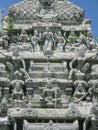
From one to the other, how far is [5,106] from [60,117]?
9.72ft

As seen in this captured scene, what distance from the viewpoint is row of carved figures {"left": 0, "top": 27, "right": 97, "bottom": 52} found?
32.2 m

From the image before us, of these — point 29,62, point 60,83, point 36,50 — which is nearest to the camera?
point 60,83

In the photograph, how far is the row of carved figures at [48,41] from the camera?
32.2 meters

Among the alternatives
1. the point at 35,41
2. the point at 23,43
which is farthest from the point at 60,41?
the point at 23,43

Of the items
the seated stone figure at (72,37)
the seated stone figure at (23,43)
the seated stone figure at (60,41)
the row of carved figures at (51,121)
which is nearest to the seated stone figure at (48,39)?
the seated stone figure at (60,41)

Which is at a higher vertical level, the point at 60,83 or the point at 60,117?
the point at 60,83

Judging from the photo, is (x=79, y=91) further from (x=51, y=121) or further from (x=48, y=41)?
(x=48, y=41)

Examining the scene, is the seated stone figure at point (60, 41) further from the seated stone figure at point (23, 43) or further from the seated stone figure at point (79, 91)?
the seated stone figure at point (79, 91)

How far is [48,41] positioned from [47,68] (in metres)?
4.48

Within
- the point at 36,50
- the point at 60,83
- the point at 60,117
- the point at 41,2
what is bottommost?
the point at 60,117

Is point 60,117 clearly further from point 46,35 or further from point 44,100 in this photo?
point 46,35

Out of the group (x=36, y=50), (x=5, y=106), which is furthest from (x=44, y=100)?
(x=36, y=50)

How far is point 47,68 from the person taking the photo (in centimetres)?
2836

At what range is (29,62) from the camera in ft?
96.6
